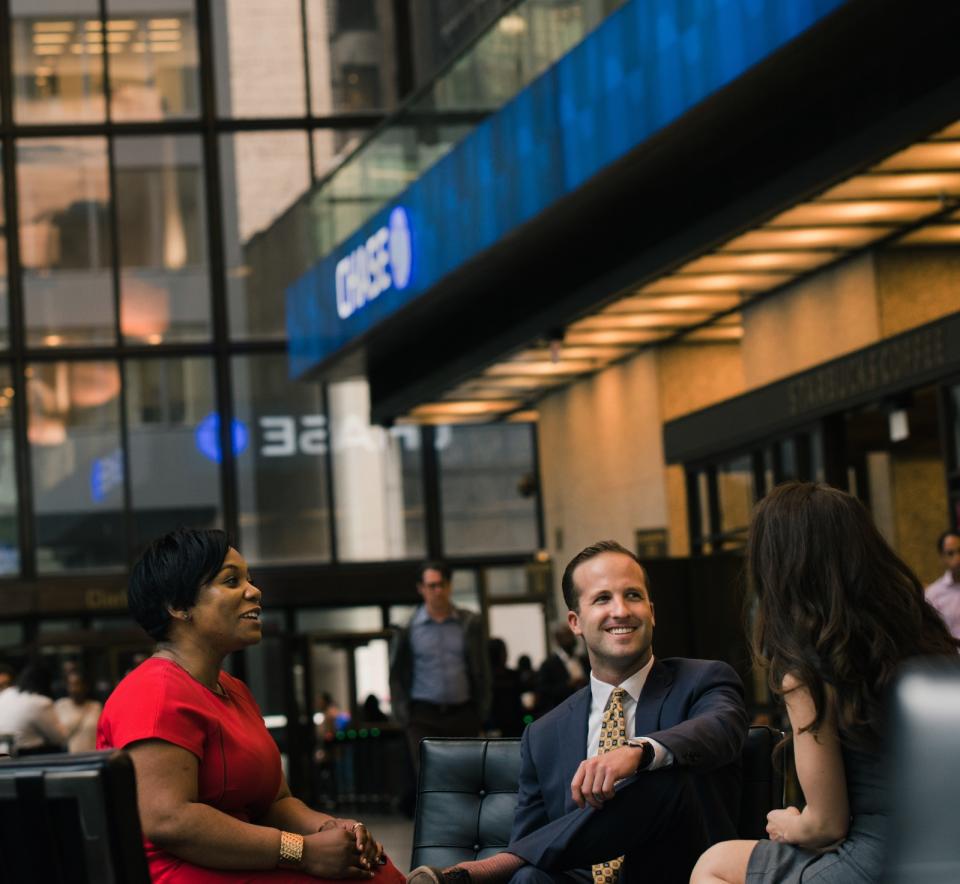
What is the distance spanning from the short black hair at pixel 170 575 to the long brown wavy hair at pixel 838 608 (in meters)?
1.22

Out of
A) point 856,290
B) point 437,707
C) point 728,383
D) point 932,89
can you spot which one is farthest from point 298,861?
point 728,383

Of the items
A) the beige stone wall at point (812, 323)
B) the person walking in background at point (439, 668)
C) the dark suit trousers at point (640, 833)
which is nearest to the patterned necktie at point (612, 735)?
the dark suit trousers at point (640, 833)

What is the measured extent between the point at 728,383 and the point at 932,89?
701 cm

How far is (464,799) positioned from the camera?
14.0ft

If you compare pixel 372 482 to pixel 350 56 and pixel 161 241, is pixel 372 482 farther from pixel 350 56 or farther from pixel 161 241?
pixel 350 56

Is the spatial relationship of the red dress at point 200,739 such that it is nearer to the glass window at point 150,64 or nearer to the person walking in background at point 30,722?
the person walking in background at point 30,722

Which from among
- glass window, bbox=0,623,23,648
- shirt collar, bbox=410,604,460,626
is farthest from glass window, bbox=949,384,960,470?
glass window, bbox=0,623,23,648

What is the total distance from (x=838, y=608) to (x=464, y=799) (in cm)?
175

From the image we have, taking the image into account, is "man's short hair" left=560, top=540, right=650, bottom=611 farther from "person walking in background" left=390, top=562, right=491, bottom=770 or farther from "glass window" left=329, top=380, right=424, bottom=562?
"glass window" left=329, top=380, right=424, bottom=562

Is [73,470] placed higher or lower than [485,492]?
higher

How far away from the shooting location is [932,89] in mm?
7527

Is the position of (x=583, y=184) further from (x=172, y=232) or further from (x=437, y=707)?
(x=172, y=232)

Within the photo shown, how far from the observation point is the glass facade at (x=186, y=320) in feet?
70.4

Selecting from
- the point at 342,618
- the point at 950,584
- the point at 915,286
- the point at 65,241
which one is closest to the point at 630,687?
the point at 950,584
